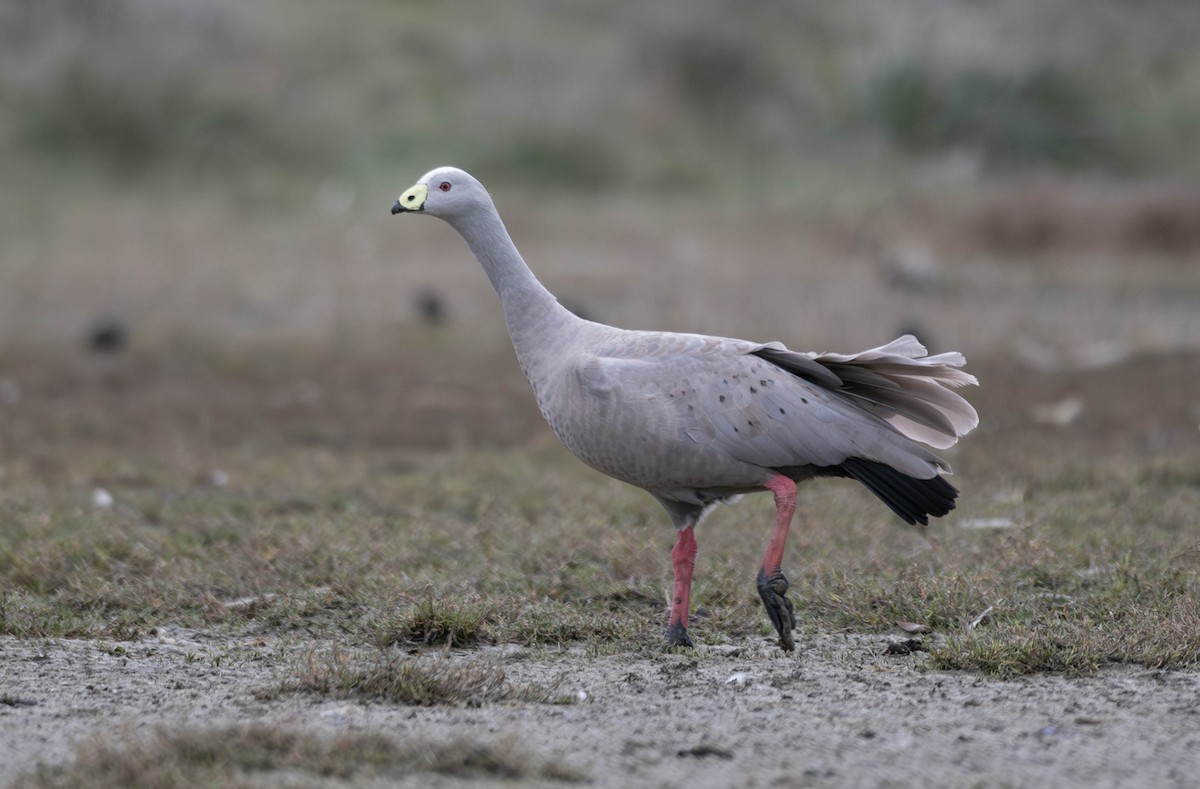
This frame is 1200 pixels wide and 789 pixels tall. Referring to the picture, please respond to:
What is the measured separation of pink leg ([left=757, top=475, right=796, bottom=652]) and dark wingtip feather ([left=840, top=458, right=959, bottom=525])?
10.4 inches

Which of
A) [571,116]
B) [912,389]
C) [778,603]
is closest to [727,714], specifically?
[778,603]

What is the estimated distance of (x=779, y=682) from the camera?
466 cm

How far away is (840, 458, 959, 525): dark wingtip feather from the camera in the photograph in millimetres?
5008

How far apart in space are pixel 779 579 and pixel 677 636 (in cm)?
49

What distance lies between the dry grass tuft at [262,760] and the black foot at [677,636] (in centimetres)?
145

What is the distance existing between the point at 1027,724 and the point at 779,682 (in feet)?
2.67

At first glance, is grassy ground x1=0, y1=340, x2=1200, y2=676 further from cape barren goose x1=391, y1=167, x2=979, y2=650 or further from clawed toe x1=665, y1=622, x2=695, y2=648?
cape barren goose x1=391, y1=167, x2=979, y2=650

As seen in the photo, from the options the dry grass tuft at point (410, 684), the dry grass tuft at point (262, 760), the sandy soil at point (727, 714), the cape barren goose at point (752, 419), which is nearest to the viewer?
the dry grass tuft at point (262, 760)

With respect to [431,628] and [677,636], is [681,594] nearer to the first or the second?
[677,636]

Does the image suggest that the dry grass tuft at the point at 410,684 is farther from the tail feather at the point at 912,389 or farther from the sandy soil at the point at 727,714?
the tail feather at the point at 912,389

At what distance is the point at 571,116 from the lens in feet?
69.5

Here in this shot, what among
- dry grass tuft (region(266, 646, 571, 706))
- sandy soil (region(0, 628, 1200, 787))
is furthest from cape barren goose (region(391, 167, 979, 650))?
dry grass tuft (region(266, 646, 571, 706))

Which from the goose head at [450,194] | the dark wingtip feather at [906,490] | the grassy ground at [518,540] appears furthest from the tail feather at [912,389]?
the goose head at [450,194]

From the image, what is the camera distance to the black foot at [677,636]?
5.19 metres
